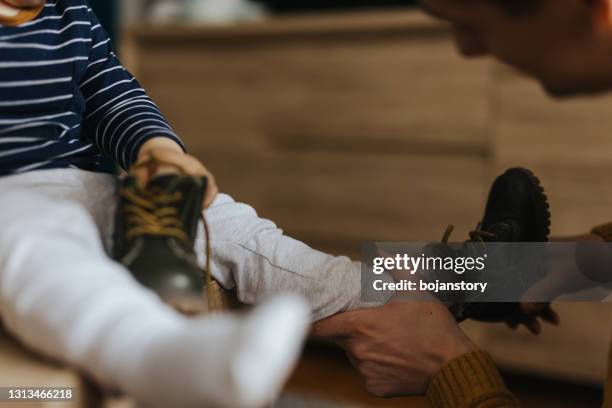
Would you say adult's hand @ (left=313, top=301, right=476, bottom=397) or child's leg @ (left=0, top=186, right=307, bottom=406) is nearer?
child's leg @ (left=0, top=186, right=307, bottom=406)

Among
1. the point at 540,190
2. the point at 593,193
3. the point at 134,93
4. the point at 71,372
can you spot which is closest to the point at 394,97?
the point at 593,193

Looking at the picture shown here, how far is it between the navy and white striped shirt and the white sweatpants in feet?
0.13

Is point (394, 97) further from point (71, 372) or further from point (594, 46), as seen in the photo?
point (71, 372)

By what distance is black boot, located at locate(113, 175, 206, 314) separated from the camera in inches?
19.5

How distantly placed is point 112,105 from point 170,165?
0.15m

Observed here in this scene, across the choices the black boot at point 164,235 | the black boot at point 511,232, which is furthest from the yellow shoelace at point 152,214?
the black boot at point 511,232

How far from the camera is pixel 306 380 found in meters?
1.58

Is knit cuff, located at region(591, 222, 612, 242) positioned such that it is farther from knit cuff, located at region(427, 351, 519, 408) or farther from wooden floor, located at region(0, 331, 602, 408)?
wooden floor, located at region(0, 331, 602, 408)

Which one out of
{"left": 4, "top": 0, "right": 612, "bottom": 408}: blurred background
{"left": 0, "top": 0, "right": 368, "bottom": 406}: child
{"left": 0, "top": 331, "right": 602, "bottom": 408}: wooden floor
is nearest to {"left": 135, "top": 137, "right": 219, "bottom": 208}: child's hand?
{"left": 0, "top": 0, "right": 368, "bottom": 406}: child

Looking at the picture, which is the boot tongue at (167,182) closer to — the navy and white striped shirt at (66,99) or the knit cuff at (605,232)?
the navy and white striped shirt at (66,99)

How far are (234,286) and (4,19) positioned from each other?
297mm

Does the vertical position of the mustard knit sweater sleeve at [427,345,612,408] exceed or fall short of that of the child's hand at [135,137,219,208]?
it falls short

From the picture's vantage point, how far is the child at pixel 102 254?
0.38 m

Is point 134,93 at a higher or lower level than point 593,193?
higher
